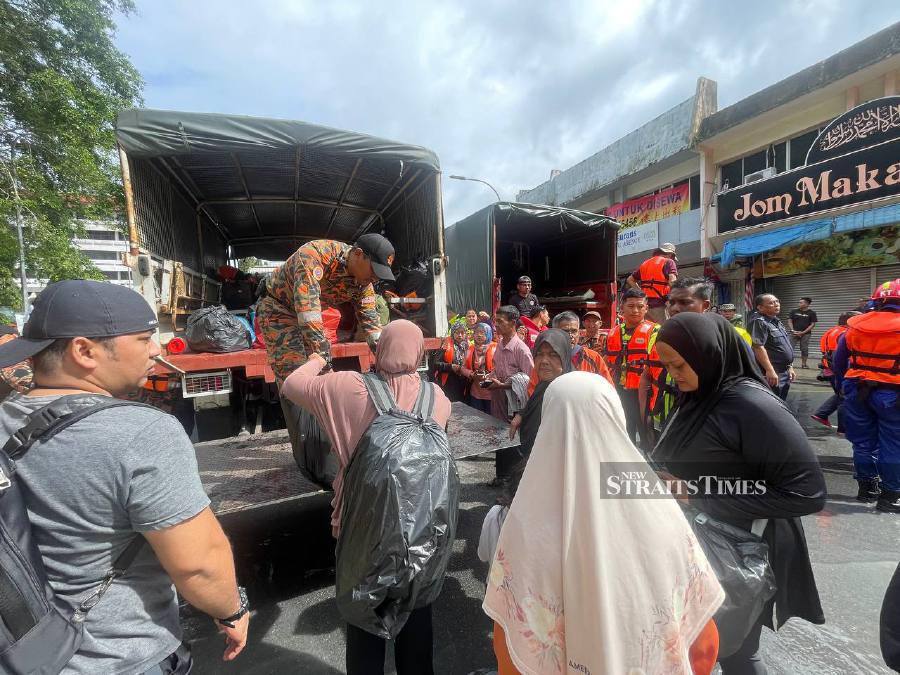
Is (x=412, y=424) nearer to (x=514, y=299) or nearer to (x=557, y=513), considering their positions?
(x=557, y=513)

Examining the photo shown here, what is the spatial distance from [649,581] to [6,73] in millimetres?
15048

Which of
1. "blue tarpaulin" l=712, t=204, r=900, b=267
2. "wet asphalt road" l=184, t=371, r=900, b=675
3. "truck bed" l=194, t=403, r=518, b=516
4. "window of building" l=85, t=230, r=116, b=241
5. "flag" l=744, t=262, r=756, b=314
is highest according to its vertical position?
"window of building" l=85, t=230, r=116, b=241

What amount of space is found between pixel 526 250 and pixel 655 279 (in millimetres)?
3847

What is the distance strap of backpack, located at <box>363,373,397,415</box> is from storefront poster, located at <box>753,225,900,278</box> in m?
12.3

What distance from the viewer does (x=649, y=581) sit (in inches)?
40.7

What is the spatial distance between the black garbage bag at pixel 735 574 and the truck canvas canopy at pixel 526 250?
495 cm

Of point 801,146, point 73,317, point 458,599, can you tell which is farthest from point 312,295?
point 801,146

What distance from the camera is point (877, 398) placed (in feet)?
11.2

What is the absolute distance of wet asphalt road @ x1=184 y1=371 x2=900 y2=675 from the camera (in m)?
1.97

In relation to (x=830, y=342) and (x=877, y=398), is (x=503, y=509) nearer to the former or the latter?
(x=877, y=398)

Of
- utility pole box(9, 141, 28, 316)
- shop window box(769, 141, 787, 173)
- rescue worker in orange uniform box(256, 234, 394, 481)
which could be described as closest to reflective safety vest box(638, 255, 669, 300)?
rescue worker in orange uniform box(256, 234, 394, 481)

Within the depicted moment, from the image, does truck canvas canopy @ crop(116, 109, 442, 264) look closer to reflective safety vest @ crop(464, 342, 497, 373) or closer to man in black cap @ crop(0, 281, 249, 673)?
reflective safety vest @ crop(464, 342, 497, 373)

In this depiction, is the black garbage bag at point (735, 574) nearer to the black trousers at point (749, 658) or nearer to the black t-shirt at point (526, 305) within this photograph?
the black trousers at point (749, 658)

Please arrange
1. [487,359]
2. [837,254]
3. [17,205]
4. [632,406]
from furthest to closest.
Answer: [837,254], [17,205], [487,359], [632,406]
